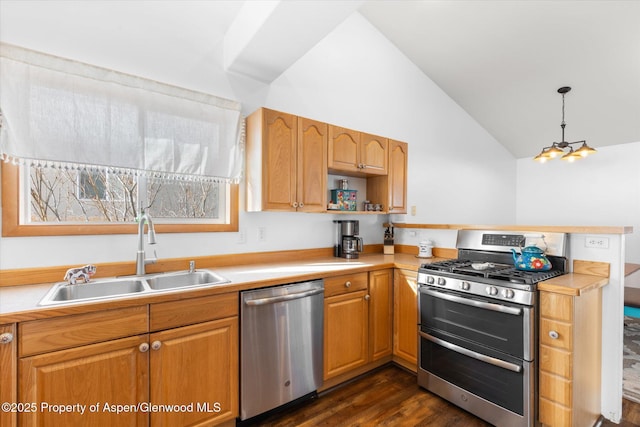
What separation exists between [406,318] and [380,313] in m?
0.21

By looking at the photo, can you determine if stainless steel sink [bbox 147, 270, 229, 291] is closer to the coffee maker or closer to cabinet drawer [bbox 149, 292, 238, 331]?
cabinet drawer [bbox 149, 292, 238, 331]

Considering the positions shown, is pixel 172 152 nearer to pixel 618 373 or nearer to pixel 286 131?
pixel 286 131

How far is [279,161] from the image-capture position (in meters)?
2.25

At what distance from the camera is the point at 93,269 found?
5.64ft

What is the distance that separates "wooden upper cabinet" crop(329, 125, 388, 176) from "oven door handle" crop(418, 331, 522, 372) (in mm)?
1435

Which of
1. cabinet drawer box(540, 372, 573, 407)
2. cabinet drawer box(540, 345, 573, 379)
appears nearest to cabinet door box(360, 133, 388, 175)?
cabinet drawer box(540, 345, 573, 379)

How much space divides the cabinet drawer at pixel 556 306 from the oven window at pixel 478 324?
105 millimetres

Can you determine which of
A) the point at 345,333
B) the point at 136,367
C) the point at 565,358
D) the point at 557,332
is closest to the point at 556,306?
the point at 557,332

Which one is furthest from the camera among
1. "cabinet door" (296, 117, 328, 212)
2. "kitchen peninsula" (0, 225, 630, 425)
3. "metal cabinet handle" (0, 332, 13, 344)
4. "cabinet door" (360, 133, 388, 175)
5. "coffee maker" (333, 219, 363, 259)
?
"coffee maker" (333, 219, 363, 259)

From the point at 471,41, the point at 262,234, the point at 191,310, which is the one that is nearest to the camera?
the point at 191,310

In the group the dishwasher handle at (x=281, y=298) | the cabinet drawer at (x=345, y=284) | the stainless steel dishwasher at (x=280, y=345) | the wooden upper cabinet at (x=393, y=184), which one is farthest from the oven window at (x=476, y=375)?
the wooden upper cabinet at (x=393, y=184)

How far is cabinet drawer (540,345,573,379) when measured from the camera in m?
1.60

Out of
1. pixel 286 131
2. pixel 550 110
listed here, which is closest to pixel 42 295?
pixel 286 131

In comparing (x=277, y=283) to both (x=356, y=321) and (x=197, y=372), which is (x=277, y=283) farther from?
(x=356, y=321)
